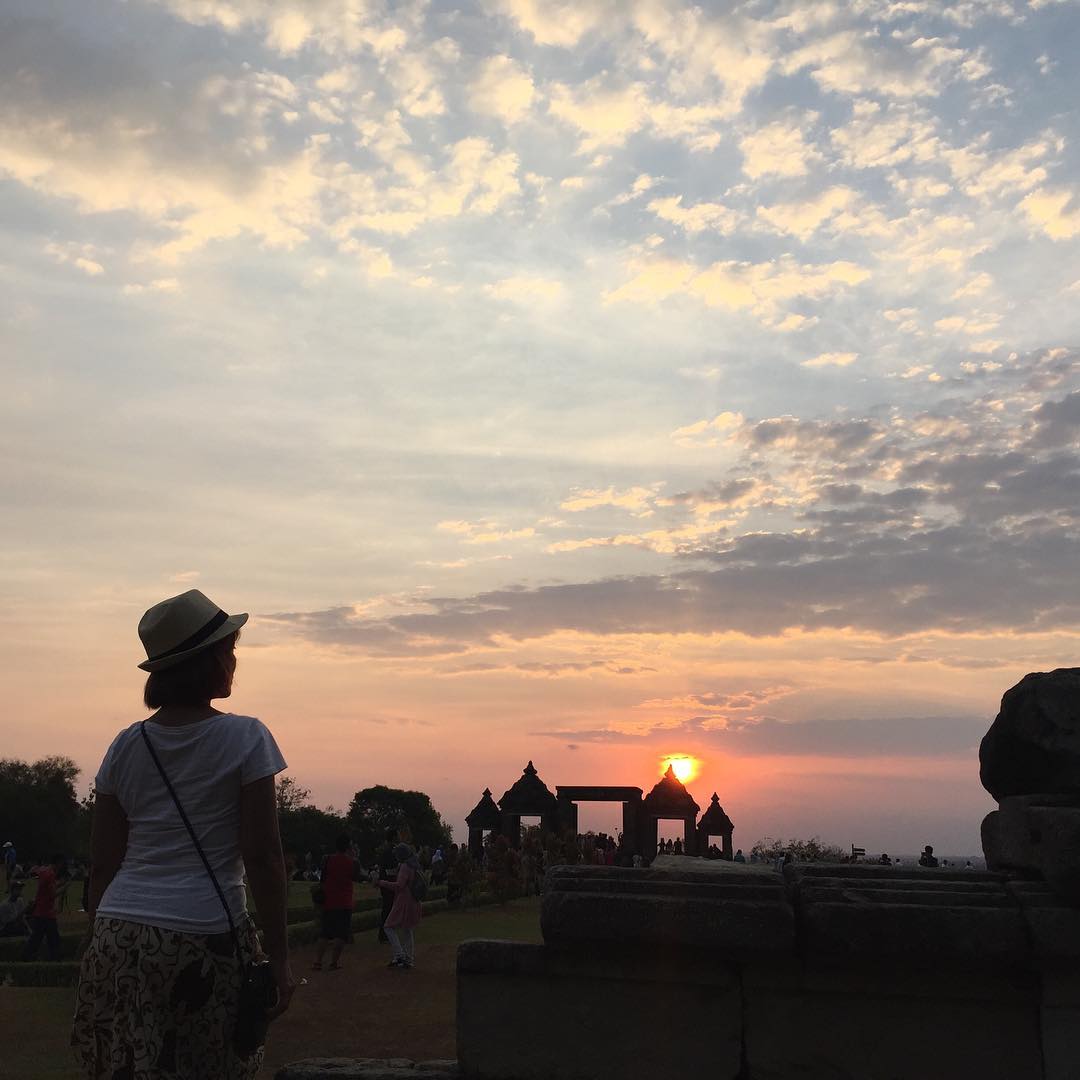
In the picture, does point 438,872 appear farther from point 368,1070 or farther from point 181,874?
point 181,874

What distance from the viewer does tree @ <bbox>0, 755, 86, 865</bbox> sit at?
57.8 metres

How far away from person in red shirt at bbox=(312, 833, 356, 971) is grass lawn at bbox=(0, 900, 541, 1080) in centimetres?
29

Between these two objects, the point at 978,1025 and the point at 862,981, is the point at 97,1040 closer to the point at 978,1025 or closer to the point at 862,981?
the point at 862,981

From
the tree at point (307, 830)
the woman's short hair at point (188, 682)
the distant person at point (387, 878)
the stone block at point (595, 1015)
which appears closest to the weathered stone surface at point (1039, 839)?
the stone block at point (595, 1015)

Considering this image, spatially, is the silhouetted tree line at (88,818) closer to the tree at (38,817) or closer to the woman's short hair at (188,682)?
the tree at (38,817)

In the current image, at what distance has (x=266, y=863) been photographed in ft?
A: 9.84

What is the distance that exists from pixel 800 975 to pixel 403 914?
35.2ft

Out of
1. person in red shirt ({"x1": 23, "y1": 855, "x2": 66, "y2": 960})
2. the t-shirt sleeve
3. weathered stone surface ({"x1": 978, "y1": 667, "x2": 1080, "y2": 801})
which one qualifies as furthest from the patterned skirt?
person in red shirt ({"x1": 23, "y1": 855, "x2": 66, "y2": 960})

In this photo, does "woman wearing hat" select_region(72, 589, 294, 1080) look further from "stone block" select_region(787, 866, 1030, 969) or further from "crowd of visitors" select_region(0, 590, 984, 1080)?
"stone block" select_region(787, 866, 1030, 969)

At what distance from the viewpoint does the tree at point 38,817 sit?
5784 cm

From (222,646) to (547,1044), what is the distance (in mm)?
1810

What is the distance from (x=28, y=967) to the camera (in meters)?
13.7

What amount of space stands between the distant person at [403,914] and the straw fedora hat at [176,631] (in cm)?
1115

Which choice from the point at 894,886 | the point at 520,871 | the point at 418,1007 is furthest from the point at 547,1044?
the point at 520,871
